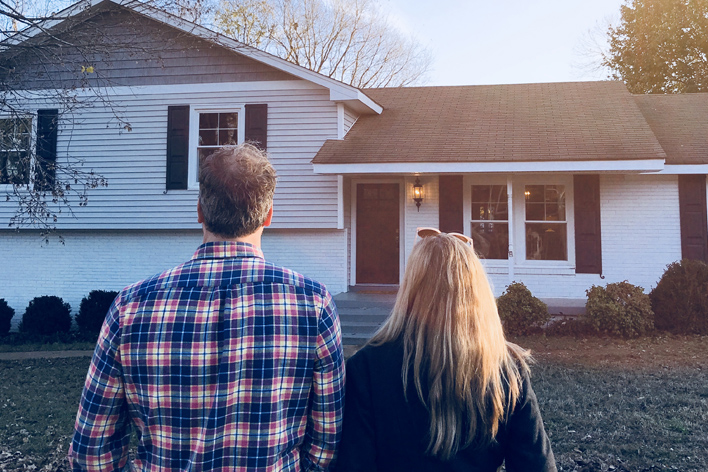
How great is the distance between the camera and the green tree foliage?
1959 centimetres

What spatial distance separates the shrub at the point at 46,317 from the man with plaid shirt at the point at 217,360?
9.88m

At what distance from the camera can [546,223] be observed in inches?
404

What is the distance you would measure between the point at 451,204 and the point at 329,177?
8.12ft

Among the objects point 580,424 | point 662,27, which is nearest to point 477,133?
point 580,424

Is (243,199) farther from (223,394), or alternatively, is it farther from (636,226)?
(636,226)

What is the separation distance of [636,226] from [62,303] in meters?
11.2

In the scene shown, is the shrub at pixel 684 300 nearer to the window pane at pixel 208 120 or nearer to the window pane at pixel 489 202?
the window pane at pixel 489 202

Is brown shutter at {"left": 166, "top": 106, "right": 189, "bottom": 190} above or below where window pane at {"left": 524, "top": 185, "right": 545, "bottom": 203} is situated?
above

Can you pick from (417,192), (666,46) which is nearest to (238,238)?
(417,192)

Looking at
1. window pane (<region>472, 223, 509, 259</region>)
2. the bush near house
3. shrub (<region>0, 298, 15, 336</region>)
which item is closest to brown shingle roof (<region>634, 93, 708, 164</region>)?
window pane (<region>472, 223, 509, 259</region>)

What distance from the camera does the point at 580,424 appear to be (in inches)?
189

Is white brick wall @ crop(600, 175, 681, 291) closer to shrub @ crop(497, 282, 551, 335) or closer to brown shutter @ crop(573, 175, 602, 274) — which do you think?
brown shutter @ crop(573, 175, 602, 274)

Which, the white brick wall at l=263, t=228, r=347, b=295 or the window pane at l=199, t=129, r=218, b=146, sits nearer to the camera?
the white brick wall at l=263, t=228, r=347, b=295

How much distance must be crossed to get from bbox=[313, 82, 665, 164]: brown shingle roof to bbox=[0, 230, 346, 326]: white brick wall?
1929 millimetres
